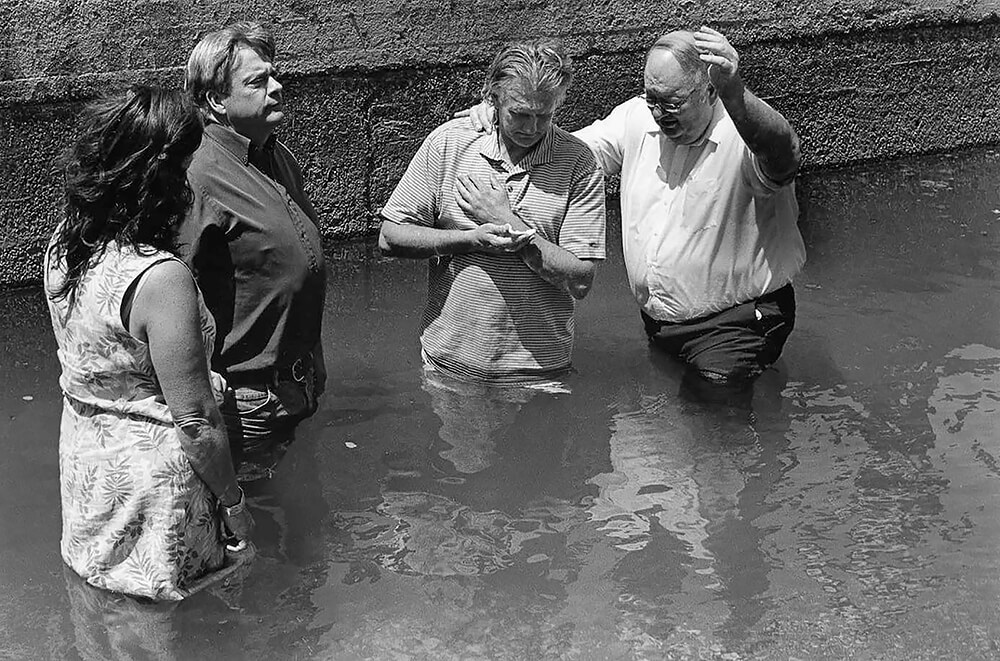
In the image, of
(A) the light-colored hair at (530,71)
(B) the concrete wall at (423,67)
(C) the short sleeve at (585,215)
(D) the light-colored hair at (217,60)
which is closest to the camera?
(D) the light-colored hair at (217,60)

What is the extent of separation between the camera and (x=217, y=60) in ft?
15.3

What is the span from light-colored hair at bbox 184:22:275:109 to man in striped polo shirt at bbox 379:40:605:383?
2.91 feet

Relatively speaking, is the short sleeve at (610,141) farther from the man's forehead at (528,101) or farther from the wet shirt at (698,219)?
the man's forehead at (528,101)

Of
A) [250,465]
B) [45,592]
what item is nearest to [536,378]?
[250,465]

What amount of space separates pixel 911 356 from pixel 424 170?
2.55 metres

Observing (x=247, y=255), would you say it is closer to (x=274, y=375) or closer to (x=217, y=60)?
(x=274, y=375)

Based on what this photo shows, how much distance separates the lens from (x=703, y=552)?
477cm

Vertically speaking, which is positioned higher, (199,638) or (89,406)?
(89,406)

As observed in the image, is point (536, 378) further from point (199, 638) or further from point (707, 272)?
point (199, 638)

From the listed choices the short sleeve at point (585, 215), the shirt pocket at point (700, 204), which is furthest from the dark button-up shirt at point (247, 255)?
the shirt pocket at point (700, 204)

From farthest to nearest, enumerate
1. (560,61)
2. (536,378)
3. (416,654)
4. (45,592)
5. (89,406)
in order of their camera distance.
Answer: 1. (536,378)
2. (560,61)
3. (45,592)
4. (416,654)
5. (89,406)

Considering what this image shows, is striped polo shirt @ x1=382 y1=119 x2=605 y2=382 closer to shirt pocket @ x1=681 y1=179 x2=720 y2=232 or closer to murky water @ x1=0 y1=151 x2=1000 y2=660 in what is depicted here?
murky water @ x1=0 y1=151 x2=1000 y2=660

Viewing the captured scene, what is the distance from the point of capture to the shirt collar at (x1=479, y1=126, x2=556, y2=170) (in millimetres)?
5289

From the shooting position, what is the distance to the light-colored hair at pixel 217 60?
466 cm
